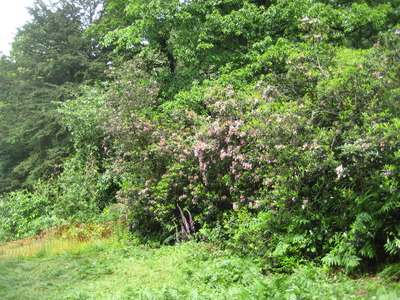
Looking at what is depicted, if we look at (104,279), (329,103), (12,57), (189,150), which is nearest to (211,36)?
(189,150)

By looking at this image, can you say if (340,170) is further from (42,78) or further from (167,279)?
(42,78)

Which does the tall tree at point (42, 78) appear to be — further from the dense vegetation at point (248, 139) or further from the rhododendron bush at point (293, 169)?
the rhododendron bush at point (293, 169)

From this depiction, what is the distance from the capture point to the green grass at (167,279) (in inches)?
153

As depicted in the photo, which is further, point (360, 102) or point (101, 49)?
point (101, 49)

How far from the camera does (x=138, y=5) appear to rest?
14906 millimetres

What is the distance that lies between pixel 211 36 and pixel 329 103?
890 cm

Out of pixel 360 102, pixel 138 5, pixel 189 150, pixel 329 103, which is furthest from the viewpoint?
pixel 138 5

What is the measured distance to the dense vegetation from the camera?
491 cm

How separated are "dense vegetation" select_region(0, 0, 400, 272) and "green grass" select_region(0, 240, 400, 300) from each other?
1.56 ft

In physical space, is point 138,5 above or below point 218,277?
above

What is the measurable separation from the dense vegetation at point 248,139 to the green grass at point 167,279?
48 centimetres

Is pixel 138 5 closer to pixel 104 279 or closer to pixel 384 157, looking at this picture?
pixel 104 279

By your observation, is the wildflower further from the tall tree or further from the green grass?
the tall tree

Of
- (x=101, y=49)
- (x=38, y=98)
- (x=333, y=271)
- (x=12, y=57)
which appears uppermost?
(x=12, y=57)
